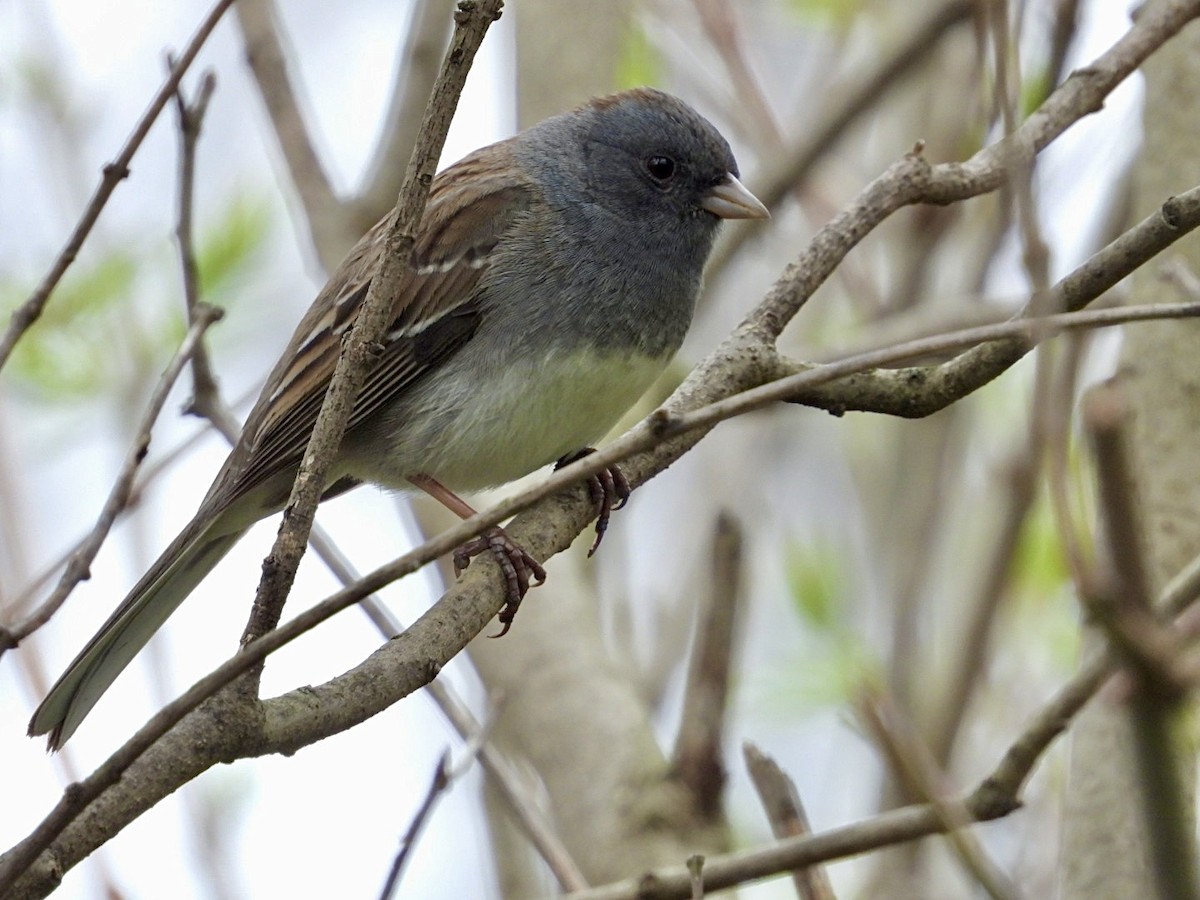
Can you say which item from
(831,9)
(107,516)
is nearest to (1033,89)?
(831,9)

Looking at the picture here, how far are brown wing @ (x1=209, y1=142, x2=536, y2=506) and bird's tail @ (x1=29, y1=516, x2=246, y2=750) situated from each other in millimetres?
128

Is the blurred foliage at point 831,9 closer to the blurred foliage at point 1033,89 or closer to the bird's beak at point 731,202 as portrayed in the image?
the blurred foliage at point 1033,89

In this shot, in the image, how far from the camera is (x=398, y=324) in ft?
10.7

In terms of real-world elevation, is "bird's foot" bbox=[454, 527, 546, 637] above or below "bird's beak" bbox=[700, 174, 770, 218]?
below

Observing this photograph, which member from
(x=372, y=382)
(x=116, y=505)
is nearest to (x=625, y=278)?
(x=372, y=382)

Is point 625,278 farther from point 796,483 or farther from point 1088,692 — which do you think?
point 796,483

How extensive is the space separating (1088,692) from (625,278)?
5.30 ft

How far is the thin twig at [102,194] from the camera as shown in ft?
7.58

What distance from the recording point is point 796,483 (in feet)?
20.3

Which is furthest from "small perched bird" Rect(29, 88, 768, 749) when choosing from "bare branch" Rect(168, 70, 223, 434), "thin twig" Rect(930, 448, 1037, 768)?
"thin twig" Rect(930, 448, 1037, 768)

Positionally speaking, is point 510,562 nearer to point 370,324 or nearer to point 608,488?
point 608,488

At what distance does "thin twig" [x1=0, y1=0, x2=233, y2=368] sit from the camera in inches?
91.0

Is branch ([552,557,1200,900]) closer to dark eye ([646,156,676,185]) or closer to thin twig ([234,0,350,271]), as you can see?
dark eye ([646,156,676,185])

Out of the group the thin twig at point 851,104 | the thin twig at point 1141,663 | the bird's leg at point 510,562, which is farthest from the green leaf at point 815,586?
the thin twig at point 1141,663
